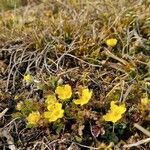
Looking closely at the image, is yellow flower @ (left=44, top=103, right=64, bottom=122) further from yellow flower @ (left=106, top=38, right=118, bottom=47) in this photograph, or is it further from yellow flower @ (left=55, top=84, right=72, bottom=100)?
yellow flower @ (left=106, top=38, right=118, bottom=47)

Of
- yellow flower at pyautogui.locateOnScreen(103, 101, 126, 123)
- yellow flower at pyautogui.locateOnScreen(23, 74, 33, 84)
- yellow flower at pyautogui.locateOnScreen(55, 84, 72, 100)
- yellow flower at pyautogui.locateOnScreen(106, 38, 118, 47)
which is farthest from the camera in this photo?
yellow flower at pyautogui.locateOnScreen(106, 38, 118, 47)

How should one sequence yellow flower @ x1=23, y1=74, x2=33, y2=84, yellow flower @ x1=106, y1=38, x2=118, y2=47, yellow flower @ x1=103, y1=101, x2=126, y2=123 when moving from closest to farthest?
yellow flower @ x1=103, y1=101, x2=126, y2=123, yellow flower @ x1=23, y1=74, x2=33, y2=84, yellow flower @ x1=106, y1=38, x2=118, y2=47

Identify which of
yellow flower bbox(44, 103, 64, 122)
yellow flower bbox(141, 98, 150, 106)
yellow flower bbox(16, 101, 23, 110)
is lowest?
yellow flower bbox(16, 101, 23, 110)

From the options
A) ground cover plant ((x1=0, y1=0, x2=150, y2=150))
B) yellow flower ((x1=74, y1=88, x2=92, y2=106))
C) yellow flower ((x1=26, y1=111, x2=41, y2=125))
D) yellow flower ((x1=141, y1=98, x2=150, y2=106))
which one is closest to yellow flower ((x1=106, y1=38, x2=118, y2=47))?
ground cover plant ((x1=0, y1=0, x2=150, y2=150))

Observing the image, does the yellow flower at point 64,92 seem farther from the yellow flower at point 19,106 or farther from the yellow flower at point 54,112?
the yellow flower at point 19,106

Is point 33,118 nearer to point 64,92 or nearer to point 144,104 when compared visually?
point 64,92

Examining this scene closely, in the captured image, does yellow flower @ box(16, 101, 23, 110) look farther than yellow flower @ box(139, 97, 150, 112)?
Yes

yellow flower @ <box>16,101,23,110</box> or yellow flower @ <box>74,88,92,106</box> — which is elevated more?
yellow flower @ <box>74,88,92,106</box>

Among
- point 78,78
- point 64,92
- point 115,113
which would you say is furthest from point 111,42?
point 115,113
